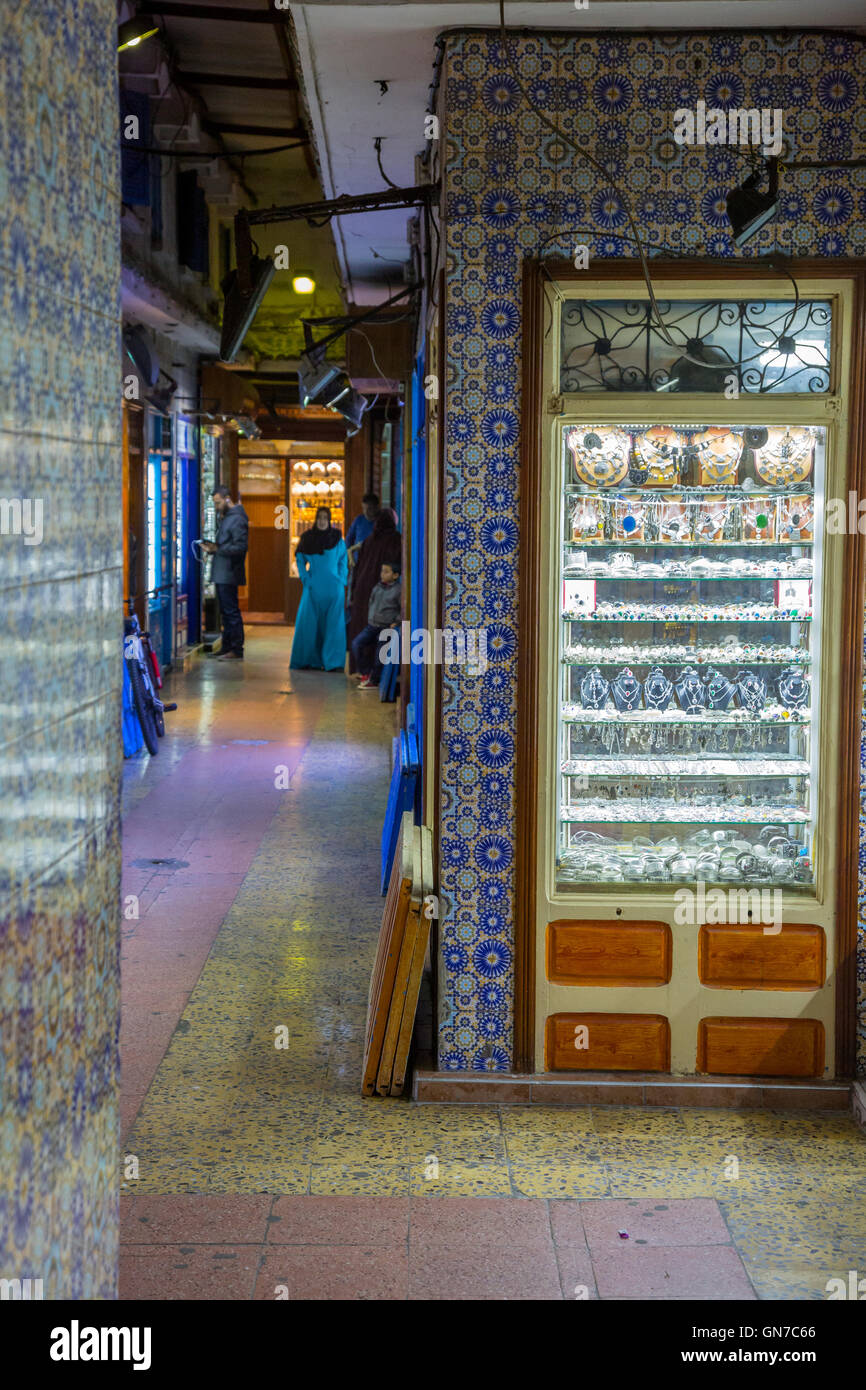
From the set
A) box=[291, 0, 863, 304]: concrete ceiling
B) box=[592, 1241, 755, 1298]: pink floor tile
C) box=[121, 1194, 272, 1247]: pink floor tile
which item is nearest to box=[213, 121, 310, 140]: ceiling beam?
box=[291, 0, 863, 304]: concrete ceiling

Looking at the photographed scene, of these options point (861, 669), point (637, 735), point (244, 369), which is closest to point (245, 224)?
point (637, 735)

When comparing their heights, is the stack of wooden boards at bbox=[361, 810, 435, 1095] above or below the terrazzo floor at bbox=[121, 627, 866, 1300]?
above

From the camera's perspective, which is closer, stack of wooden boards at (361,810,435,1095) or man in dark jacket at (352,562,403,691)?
stack of wooden boards at (361,810,435,1095)

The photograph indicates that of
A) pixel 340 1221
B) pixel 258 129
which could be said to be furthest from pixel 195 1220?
pixel 258 129

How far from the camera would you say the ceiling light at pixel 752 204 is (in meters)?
4.29

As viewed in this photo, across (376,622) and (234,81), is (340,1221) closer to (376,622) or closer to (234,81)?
(376,622)

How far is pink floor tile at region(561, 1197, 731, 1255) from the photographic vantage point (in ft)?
12.8

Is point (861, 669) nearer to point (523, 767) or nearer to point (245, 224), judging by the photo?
point (523, 767)

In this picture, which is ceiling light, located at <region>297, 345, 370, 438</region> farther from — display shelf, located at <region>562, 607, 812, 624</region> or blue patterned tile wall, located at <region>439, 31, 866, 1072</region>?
display shelf, located at <region>562, 607, 812, 624</region>

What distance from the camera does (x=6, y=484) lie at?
5.36 ft

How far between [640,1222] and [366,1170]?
856 millimetres

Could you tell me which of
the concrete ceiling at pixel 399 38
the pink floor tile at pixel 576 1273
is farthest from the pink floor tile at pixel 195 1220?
the concrete ceiling at pixel 399 38

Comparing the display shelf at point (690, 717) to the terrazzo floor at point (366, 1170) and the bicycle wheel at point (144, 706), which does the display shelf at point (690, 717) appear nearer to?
the terrazzo floor at point (366, 1170)

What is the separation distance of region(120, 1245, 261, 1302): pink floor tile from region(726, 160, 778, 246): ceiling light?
335 cm
